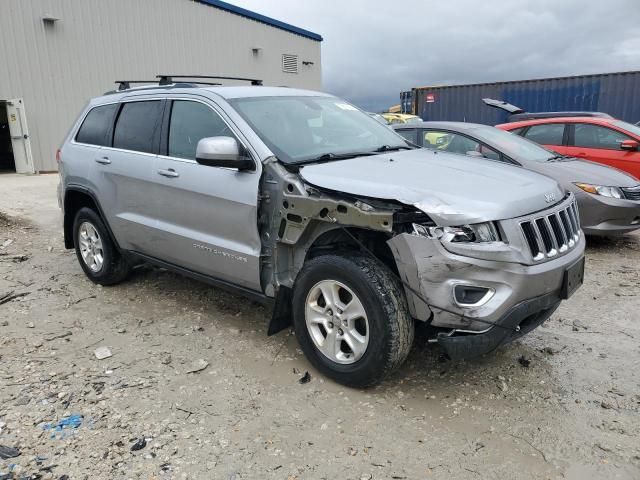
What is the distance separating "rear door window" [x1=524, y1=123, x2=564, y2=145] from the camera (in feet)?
25.2

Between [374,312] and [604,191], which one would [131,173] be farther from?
[604,191]

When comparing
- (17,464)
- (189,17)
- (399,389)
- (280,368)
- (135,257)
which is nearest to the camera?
(17,464)

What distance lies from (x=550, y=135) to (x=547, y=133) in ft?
0.18

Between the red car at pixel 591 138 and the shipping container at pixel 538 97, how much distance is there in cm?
1079

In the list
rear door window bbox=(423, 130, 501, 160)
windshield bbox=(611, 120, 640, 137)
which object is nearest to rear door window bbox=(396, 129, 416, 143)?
rear door window bbox=(423, 130, 501, 160)

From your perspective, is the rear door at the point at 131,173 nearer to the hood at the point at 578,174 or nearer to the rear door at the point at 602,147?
the hood at the point at 578,174

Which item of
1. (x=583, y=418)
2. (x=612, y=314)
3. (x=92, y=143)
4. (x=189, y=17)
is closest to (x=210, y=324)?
(x=92, y=143)

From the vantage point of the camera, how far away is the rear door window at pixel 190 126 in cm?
371

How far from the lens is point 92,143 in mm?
4793

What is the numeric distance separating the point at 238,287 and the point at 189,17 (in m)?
16.7

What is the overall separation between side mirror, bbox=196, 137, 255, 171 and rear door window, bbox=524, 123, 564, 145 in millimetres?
5935

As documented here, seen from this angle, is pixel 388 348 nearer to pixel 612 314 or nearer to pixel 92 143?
pixel 612 314

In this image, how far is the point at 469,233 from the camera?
2666mm

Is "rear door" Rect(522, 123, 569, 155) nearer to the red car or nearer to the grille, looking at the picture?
the red car
